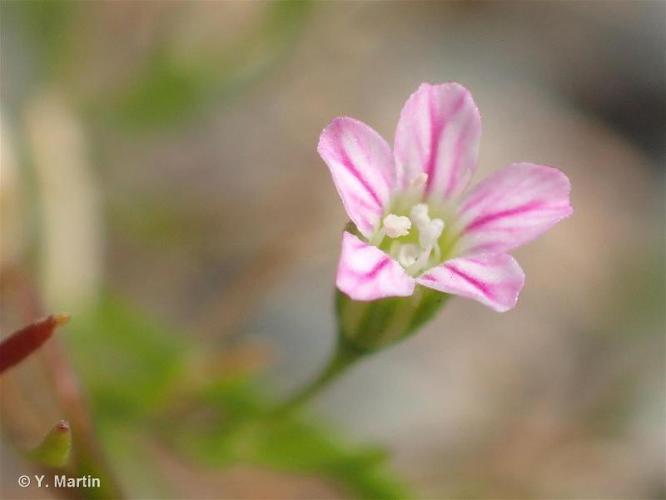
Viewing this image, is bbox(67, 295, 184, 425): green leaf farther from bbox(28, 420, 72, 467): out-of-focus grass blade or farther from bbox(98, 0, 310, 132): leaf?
bbox(28, 420, 72, 467): out-of-focus grass blade

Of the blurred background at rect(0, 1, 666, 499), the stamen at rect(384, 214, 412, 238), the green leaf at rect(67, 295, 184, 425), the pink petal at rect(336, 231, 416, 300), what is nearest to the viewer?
the pink petal at rect(336, 231, 416, 300)

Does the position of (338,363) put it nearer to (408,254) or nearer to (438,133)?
(408,254)

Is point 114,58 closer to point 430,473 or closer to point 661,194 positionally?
point 430,473

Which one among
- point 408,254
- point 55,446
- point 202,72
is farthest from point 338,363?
point 202,72

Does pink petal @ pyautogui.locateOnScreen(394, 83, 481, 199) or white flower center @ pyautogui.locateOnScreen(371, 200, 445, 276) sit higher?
pink petal @ pyautogui.locateOnScreen(394, 83, 481, 199)

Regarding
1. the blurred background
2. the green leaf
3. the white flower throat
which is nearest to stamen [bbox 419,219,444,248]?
the white flower throat
